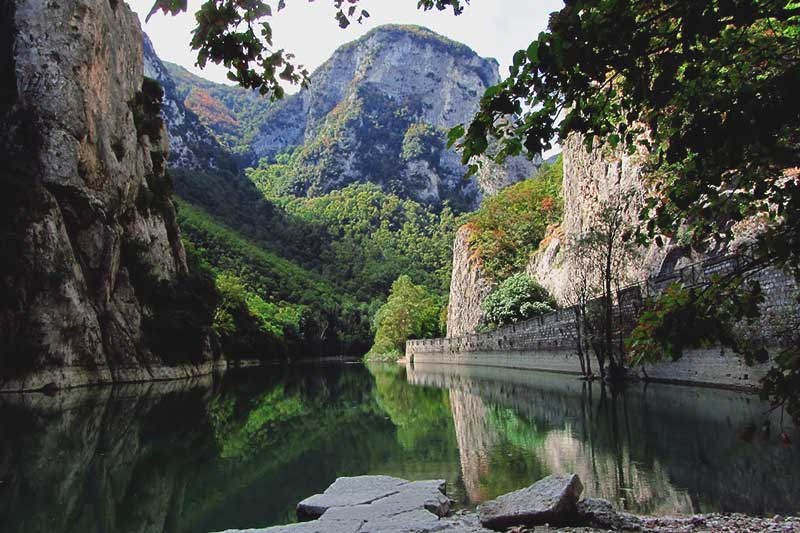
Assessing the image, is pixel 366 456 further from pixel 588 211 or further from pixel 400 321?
pixel 400 321

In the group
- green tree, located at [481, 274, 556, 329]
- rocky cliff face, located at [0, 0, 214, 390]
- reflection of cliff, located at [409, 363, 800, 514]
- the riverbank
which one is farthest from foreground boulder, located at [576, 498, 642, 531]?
green tree, located at [481, 274, 556, 329]

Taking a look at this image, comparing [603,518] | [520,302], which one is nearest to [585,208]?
[520,302]

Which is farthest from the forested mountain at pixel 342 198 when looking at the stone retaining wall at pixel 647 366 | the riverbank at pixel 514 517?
the riverbank at pixel 514 517

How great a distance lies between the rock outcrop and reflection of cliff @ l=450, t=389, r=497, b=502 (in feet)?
125

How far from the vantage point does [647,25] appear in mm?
2615

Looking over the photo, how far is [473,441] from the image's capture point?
10336 millimetres

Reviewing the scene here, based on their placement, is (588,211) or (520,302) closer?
(588,211)

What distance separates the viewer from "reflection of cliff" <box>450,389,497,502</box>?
7.12m

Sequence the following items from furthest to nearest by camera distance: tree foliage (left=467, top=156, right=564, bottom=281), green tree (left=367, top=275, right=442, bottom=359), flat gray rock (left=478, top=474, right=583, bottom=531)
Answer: green tree (left=367, top=275, right=442, bottom=359) → tree foliage (left=467, top=156, right=564, bottom=281) → flat gray rock (left=478, top=474, right=583, bottom=531)

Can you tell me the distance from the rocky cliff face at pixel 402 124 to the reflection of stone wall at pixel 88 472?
379 ft

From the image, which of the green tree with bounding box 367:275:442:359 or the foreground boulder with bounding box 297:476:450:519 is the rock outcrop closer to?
the green tree with bounding box 367:275:442:359

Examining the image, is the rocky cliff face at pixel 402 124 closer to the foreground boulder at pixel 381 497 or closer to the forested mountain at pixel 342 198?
the forested mountain at pixel 342 198

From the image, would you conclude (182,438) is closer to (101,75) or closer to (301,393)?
(301,393)

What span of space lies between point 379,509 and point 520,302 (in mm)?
38804
